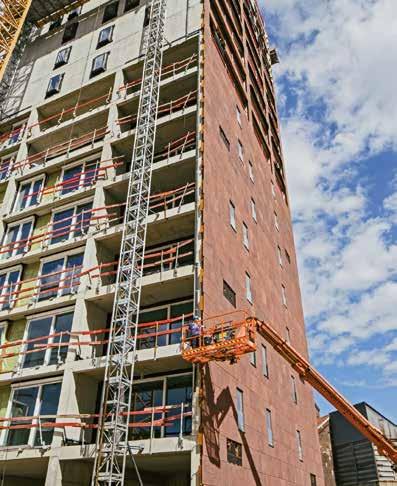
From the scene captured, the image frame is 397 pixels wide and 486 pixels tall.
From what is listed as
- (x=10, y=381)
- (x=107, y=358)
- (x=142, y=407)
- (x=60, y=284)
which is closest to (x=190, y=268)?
(x=107, y=358)

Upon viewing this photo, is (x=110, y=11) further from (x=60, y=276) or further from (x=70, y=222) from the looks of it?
(x=60, y=276)

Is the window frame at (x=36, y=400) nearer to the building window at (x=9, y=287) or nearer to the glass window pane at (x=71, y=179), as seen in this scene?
the building window at (x=9, y=287)

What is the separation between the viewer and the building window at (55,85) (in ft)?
117

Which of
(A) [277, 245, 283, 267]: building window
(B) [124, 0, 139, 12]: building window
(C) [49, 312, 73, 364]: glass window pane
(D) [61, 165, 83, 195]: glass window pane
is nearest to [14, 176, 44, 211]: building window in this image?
(D) [61, 165, 83, 195]: glass window pane

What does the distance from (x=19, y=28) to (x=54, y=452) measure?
37.6 meters

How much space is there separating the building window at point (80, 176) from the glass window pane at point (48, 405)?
1222cm

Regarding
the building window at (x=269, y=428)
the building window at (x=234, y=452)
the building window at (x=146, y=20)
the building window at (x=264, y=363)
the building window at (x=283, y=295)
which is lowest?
the building window at (x=234, y=452)

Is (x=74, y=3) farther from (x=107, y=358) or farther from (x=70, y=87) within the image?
(x=107, y=358)

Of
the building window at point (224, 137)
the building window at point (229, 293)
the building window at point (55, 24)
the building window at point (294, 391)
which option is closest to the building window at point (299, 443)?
the building window at point (294, 391)

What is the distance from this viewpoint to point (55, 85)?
118 feet

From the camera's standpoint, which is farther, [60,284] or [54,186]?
[54,186]

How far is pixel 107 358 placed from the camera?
20.5 metres

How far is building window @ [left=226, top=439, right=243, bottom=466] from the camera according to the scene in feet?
62.0

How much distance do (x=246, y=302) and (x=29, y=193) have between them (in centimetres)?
1688
